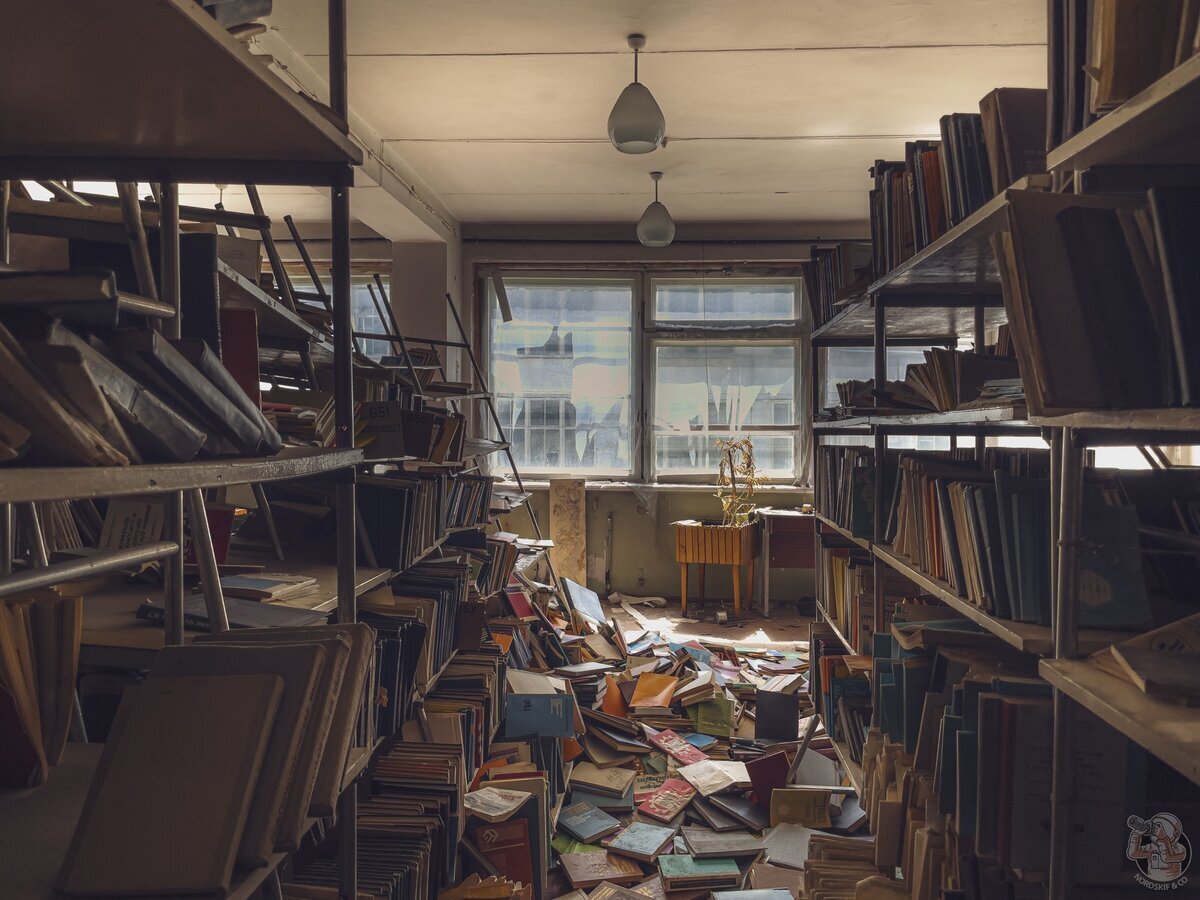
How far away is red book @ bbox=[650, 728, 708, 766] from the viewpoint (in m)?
3.95

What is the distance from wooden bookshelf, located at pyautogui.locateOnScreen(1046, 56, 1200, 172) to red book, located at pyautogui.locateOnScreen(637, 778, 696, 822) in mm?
2912

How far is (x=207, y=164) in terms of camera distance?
4.01 feet

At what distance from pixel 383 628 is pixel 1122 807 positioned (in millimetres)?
1770

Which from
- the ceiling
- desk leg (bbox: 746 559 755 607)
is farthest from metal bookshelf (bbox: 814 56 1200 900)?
desk leg (bbox: 746 559 755 607)

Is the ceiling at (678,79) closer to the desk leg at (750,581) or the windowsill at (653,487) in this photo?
the windowsill at (653,487)

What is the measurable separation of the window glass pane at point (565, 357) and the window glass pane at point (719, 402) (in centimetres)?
35

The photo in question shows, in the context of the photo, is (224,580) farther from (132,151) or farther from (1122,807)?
(1122,807)

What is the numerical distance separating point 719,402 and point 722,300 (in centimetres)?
88

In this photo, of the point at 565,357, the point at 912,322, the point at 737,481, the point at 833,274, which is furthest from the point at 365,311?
the point at 912,322

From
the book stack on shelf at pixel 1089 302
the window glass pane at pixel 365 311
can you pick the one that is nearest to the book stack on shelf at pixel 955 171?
the book stack on shelf at pixel 1089 302

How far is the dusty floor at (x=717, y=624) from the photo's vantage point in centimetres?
587

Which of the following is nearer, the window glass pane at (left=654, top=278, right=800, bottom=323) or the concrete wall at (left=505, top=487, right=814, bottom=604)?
the concrete wall at (left=505, top=487, right=814, bottom=604)

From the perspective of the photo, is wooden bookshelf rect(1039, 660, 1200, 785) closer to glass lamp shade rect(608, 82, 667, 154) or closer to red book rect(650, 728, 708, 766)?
glass lamp shade rect(608, 82, 667, 154)

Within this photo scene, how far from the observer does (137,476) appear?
0.71 meters
